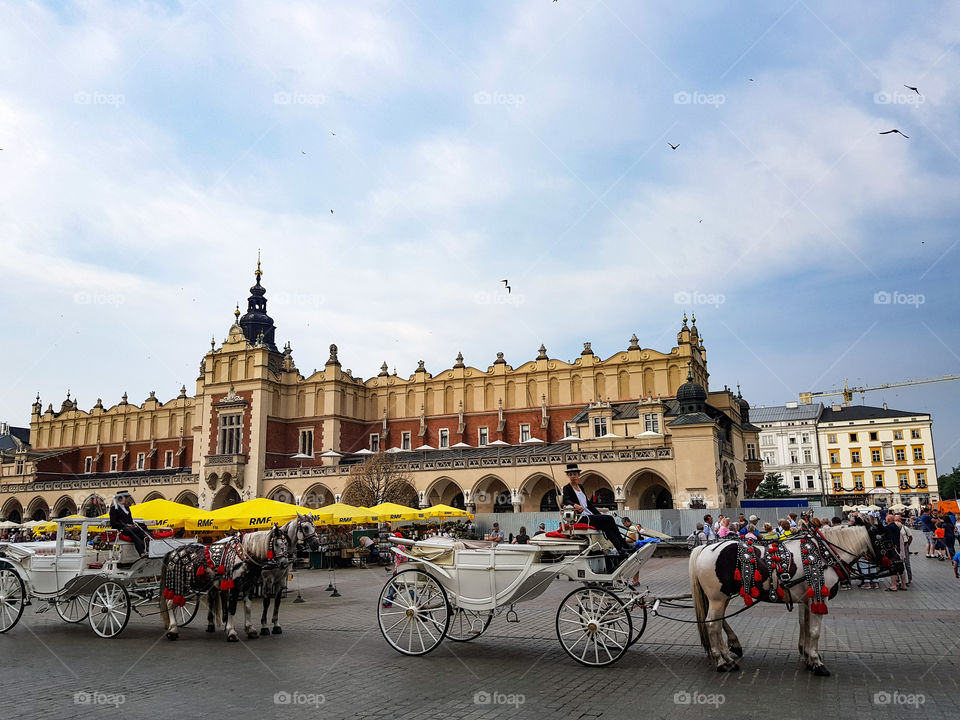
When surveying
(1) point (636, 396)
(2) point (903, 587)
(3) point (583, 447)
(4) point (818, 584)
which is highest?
(1) point (636, 396)

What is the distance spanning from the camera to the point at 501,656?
8547mm

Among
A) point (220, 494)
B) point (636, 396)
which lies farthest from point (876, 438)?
point (220, 494)

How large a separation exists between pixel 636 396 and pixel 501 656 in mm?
37030

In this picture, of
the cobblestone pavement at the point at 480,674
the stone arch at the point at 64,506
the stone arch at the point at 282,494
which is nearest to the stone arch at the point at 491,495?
the stone arch at the point at 282,494

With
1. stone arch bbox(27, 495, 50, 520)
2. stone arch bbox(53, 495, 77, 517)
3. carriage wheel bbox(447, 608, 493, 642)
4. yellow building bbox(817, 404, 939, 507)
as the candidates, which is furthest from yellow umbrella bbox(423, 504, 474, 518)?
yellow building bbox(817, 404, 939, 507)

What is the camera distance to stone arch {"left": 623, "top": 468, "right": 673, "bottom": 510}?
36.1 m

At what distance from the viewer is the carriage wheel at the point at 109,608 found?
10.2m

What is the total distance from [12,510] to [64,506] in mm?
5055

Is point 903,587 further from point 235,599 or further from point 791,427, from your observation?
point 791,427

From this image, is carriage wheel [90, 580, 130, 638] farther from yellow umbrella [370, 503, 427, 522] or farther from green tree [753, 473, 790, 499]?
green tree [753, 473, 790, 499]

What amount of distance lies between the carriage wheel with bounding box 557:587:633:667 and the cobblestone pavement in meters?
0.18

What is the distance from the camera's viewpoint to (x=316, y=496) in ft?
145

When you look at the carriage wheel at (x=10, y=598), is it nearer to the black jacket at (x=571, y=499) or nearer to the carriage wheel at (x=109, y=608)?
the carriage wheel at (x=109, y=608)

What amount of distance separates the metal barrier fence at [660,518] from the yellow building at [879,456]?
4475 centimetres
